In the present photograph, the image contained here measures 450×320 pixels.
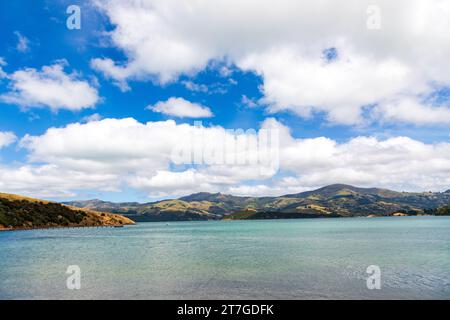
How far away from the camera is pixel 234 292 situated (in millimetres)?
40844

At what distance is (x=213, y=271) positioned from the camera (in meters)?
56.7
